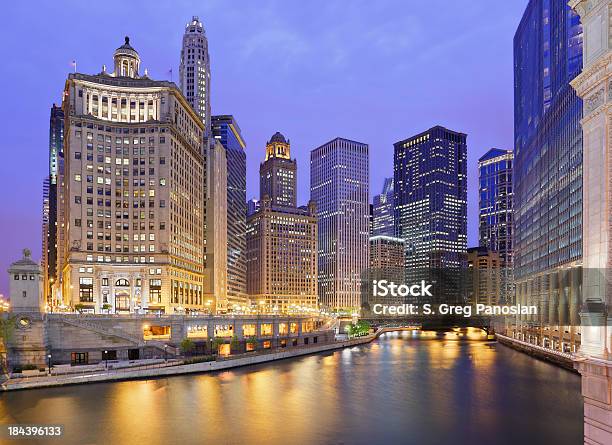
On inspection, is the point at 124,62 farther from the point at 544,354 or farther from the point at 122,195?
the point at 544,354

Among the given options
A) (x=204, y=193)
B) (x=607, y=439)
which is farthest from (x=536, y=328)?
(x=607, y=439)

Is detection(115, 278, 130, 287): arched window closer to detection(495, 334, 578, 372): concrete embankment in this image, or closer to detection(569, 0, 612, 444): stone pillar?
detection(495, 334, 578, 372): concrete embankment

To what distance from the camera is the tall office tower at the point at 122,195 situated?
141 m

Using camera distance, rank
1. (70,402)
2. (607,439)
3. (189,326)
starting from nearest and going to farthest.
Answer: (607,439)
(70,402)
(189,326)

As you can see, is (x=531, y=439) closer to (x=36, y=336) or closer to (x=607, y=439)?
(x=607, y=439)

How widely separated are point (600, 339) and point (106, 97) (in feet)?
488

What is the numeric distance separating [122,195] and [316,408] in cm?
9731

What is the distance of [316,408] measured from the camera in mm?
68688

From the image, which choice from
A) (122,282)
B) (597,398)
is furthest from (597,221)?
(122,282)

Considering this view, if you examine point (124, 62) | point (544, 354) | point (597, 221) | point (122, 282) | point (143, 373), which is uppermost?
point (124, 62)

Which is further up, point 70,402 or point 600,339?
point 600,339

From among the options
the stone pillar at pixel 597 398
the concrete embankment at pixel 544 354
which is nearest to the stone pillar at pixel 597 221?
the stone pillar at pixel 597 398

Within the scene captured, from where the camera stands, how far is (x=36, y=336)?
8712cm

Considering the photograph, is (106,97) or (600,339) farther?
(106,97)
